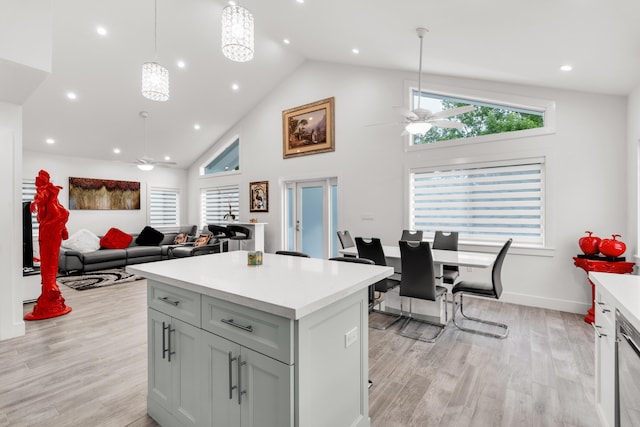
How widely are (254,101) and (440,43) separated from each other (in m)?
4.54

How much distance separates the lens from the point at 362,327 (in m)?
1.69

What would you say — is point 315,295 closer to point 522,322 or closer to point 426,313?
point 426,313

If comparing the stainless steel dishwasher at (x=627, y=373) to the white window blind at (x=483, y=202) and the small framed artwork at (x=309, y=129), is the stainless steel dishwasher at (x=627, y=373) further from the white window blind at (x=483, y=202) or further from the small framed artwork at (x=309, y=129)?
the small framed artwork at (x=309, y=129)

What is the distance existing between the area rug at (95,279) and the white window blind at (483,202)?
5.03 metres

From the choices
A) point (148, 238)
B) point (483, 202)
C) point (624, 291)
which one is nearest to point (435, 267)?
point (483, 202)

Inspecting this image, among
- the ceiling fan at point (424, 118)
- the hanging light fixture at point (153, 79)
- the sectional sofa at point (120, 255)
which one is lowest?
the sectional sofa at point (120, 255)

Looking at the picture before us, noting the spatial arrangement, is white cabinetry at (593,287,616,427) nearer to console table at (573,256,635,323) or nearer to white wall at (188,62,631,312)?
console table at (573,256,635,323)

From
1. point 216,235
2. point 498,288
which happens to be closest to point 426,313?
point 498,288

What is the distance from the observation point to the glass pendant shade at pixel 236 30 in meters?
2.09

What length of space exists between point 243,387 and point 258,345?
24 centimetres

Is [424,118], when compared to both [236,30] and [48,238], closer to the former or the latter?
[236,30]

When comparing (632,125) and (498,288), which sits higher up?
(632,125)

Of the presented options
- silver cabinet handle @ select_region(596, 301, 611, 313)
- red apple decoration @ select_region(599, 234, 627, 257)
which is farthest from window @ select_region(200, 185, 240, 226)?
silver cabinet handle @ select_region(596, 301, 611, 313)

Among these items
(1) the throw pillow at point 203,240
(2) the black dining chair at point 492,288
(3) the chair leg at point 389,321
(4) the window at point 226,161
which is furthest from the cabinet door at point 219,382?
(4) the window at point 226,161
